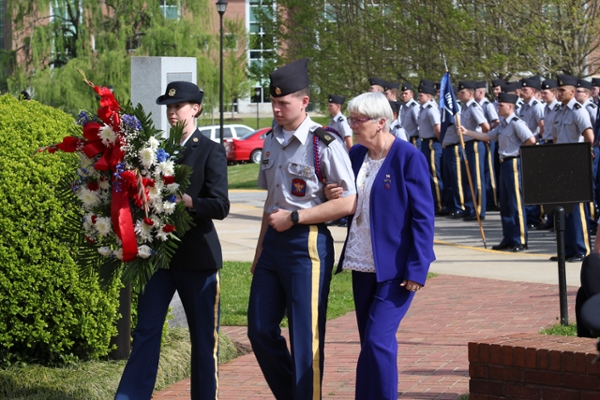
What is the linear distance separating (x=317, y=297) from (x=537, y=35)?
1551cm

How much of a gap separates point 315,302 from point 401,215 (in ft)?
2.17

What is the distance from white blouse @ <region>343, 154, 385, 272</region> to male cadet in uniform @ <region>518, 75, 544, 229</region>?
11.2 metres

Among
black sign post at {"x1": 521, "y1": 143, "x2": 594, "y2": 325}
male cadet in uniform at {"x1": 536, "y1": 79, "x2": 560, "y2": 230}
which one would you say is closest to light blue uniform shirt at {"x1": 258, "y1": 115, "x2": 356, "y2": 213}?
black sign post at {"x1": 521, "y1": 143, "x2": 594, "y2": 325}

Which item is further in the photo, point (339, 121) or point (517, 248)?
point (339, 121)

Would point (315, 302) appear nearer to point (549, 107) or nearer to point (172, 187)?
point (172, 187)

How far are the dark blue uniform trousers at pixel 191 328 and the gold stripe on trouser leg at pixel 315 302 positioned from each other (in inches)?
24.9

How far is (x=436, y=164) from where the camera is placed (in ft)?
59.7

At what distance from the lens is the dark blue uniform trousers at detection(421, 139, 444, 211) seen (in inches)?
715

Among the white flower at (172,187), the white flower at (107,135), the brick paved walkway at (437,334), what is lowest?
the brick paved walkway at (437,334)

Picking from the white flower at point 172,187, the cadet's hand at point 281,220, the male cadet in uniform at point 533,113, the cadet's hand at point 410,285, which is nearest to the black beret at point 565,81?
the male cadet in uniform at point 533,113

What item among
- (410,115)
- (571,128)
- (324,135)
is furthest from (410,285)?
(410,115)

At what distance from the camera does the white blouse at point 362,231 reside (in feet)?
17.8

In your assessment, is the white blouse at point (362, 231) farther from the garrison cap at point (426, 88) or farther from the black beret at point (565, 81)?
the garrison cap at point (426, 88)

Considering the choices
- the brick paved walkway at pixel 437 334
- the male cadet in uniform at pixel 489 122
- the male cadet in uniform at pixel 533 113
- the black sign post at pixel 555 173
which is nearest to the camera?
the brick paved walkway at pixel 437 334
